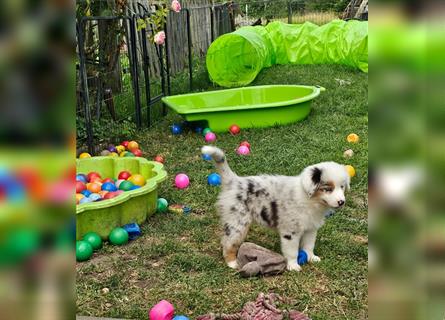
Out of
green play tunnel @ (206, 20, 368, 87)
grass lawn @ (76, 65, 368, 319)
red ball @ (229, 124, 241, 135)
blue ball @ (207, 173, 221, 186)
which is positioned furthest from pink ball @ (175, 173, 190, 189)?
green play tunnel @ (206, 20, 368, 87)

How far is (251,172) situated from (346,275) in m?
2.16

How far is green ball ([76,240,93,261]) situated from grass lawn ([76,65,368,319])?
0.16 ft

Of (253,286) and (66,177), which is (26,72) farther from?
(253,286)

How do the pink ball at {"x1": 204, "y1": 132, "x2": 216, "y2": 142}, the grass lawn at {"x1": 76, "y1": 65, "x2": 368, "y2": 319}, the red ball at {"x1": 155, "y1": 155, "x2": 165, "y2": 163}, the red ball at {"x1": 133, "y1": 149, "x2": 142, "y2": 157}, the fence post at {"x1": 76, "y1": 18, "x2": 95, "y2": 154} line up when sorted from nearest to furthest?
the grass lawn at {"x1": 76, "y1": 65, "x2": 368, "y2": 319} < the fence post at {"x1": 76, "y1": 18, "x2": 95, "y2": 154} < the red ball at {"x1": 155, "y1": 155, "x2": 165, "y2": 163} < the red ball at {"x1": 133, "y1": 149, "x2": 142, "y2": 157} < the pink ball at {"x1": 204, "y1": 132, "x2": 216, "y2": 142}

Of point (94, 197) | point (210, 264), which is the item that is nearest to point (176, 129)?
point (94, 197)

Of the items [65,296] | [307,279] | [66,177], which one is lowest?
[307,279]

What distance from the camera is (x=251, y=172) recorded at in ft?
17.6

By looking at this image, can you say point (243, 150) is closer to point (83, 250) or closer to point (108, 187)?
point (108, 187)

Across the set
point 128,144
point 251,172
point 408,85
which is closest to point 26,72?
point 408,85

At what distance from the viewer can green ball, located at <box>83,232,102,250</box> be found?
378 centimetres

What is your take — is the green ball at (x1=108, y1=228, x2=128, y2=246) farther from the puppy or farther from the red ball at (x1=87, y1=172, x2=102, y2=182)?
the red ball at (x1=87, y1=172, x2=102, y2=182)

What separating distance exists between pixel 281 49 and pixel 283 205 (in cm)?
1005

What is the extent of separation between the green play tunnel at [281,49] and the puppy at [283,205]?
5787 mm

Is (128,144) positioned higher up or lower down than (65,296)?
lower down
